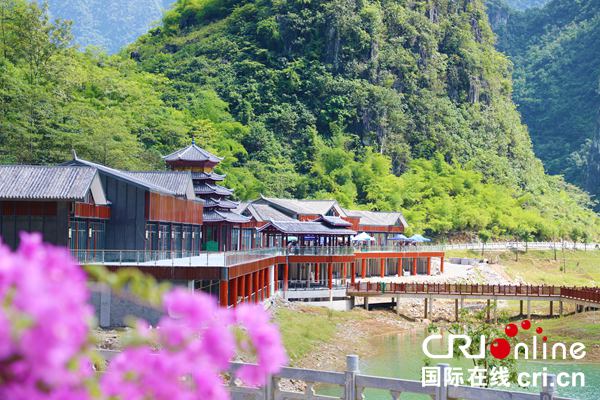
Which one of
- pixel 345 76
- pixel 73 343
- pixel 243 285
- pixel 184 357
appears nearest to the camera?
pixel 73 343

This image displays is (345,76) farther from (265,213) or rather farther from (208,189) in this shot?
(208,189)

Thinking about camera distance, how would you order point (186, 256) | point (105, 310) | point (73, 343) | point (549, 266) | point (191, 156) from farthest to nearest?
1. point (549, 266)
2. point (191, 156)
3. point (186, 256)
4. point (105, 310)
5. point (73, 343)

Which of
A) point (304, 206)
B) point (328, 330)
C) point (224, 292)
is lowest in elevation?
point (328, 330)

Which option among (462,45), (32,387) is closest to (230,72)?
(462,45)

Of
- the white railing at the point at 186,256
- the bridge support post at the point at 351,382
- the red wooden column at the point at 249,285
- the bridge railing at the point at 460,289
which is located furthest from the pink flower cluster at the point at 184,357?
the bridge railing at the point at 460,289

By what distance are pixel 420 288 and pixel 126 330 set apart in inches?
1265

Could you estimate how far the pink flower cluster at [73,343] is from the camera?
432cm

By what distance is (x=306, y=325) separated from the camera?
55.1 meters

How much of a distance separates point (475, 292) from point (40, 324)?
63696 millimetres

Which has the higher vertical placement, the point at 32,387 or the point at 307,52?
the point at 307,52

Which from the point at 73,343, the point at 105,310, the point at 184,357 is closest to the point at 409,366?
the point at 105,310

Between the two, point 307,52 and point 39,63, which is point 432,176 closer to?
point 307,52

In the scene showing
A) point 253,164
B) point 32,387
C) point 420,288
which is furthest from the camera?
point 253,164

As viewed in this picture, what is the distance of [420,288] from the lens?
6762 centimetres
